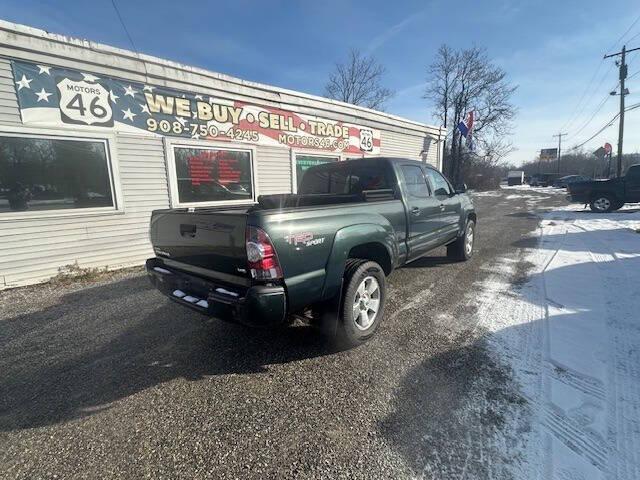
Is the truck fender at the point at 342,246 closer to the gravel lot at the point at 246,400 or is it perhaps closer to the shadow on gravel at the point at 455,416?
the gravel lot at the point at 246,400

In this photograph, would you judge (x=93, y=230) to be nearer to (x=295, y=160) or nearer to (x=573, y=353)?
(x=295, y=160)

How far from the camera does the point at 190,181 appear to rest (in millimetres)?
7402

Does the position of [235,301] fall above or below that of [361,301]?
above

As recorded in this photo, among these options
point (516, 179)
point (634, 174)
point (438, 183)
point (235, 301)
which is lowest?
point (235, 301)

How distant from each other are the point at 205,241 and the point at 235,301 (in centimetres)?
63

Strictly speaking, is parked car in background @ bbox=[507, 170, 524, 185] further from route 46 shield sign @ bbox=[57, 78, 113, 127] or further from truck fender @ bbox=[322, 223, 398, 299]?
route 46 shield sign @ bbox=[57, 78, 113, 127]

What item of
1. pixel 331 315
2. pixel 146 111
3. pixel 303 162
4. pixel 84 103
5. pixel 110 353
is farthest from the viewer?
pixel 303 162

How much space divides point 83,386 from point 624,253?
904 cm

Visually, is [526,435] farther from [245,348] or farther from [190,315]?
[190,315]

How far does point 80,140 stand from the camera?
19.2ft

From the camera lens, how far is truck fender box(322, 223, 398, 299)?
2.88 m

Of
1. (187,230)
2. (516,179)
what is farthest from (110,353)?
(516,179)

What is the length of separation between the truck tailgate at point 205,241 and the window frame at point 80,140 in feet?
12.5

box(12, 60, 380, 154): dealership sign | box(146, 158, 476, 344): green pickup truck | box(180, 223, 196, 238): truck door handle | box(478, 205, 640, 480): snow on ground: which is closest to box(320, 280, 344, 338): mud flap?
box(146, 158, 476, 344): green pickup truck
